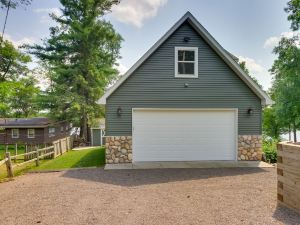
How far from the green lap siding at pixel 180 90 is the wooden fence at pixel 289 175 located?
5411mm

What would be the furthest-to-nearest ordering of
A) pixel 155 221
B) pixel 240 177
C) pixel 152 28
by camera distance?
pixel 152 28
pixel 240 177
pixel 155 221

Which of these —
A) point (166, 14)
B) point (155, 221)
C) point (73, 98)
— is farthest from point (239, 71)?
point (73, 98)

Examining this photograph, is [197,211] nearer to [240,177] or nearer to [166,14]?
[240,177]

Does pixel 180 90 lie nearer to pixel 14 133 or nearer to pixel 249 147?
pixel 249 147

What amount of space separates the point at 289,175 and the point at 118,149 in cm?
674

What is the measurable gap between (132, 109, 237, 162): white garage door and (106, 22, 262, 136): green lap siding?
1.12 feet

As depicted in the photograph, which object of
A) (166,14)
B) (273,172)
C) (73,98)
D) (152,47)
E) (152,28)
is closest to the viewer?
(273,172)

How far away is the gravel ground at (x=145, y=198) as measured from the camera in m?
4.83

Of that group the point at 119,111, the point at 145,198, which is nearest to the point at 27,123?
the point at 119,111

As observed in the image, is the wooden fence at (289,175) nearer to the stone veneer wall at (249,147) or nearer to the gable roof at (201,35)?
the stone veneer wall at (249,147)

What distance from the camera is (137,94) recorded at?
34.4ft

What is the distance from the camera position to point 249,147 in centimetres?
1091

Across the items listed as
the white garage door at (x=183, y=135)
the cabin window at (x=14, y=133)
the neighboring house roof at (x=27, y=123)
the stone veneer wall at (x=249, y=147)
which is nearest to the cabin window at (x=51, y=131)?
the neighboring house roof at (x=27, y=123)

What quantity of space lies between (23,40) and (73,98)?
751cm
